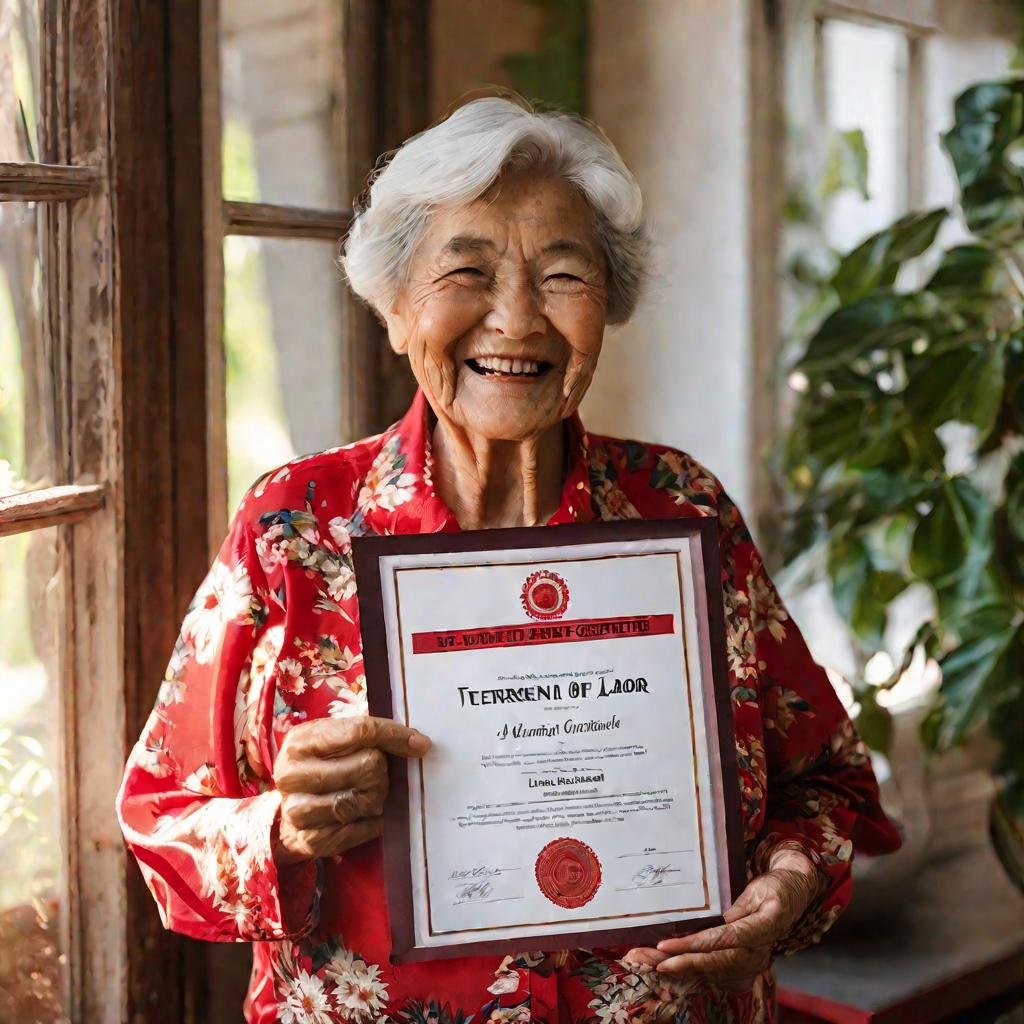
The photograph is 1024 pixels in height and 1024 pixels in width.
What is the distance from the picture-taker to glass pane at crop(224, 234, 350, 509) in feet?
5.19

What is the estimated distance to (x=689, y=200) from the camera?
2.16m

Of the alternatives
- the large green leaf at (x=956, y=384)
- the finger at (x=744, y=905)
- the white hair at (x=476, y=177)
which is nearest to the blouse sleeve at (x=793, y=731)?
the finger at (x=744, y=905)

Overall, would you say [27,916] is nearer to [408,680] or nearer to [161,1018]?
[161,1018]

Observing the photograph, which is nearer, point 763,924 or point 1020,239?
point 763,924

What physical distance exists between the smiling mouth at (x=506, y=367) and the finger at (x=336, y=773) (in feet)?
1.17

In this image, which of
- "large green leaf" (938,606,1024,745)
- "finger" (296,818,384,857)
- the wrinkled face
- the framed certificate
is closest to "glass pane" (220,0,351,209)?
the wrinkled face

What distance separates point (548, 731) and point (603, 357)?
51.6 inches

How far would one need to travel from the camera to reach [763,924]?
1111 mm

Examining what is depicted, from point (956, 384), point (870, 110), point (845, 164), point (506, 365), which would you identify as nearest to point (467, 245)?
point (506, 365)

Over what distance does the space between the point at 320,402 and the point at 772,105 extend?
991 mm

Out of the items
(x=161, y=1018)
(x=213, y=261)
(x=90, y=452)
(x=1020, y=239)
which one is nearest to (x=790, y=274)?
(x=1020, y=239)

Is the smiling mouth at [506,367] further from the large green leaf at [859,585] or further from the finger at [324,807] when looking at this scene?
the large green leaf at [859,585]

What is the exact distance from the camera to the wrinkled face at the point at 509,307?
113 centimetres
